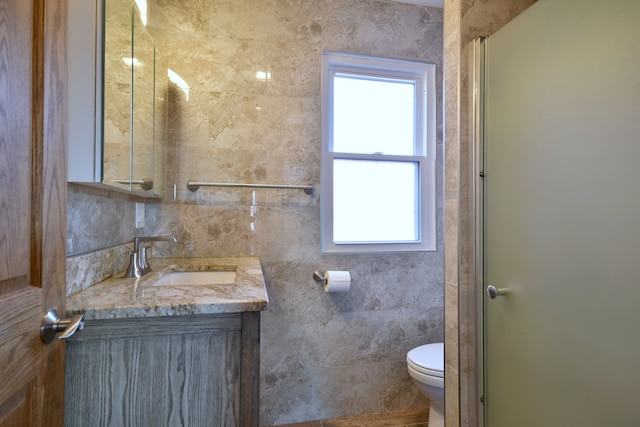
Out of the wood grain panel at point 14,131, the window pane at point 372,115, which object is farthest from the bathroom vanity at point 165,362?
the window pane at point 372,115

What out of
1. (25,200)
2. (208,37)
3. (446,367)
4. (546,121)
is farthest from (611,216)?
(208,37)

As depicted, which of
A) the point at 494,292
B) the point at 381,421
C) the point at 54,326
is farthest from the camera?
the point at 381,421

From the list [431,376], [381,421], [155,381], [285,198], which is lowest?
[381,421]

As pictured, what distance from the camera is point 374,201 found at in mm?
1987

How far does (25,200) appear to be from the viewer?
23.0 inches

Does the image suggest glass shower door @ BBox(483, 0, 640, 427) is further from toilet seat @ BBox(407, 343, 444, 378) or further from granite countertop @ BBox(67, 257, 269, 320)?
granite countertop @ BBox(67, 257, 269, 320)

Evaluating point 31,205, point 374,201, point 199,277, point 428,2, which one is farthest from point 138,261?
point 428,2

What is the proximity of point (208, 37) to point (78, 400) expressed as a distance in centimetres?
174

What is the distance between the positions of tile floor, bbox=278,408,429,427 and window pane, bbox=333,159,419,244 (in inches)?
41.1

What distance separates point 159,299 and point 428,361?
1282 mm

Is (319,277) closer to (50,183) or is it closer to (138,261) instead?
(138,261)

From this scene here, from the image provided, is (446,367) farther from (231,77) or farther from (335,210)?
(231,77)

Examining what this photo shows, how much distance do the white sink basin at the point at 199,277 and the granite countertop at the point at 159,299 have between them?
0.23 m

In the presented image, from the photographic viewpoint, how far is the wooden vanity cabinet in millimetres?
794
